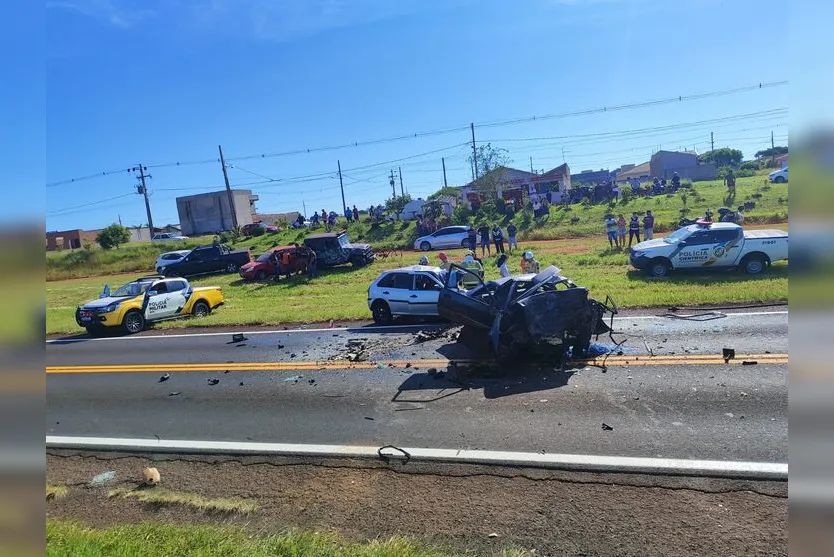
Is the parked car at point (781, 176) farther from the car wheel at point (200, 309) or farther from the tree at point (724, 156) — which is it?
the tree at point (724, 156)

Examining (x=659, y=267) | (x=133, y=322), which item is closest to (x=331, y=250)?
(x=133, y=322)

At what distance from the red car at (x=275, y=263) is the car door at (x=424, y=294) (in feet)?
48.7

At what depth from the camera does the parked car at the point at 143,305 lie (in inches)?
680

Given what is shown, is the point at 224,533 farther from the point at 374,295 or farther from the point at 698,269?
the point at 698,269

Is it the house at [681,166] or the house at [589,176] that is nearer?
the house at [681,166]

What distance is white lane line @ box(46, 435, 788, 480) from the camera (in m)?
5.49

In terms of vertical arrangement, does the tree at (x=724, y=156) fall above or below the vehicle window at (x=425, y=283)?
above

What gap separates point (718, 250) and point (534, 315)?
12.1 meters

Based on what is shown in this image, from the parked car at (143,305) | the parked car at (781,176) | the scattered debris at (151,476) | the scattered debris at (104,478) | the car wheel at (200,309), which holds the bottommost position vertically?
Result: the scattered debris at (104,478)

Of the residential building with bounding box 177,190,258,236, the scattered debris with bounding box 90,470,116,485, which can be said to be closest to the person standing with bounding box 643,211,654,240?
the scattered debris with bounding box 90,470,116,485

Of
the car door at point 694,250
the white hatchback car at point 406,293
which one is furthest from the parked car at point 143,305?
the car door at point 694,250

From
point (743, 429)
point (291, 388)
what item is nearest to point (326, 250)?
point (291, 388)

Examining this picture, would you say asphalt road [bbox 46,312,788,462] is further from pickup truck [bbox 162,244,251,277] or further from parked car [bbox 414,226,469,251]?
parked car [bbox 414,226,469,251]

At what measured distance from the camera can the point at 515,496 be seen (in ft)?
17.5
